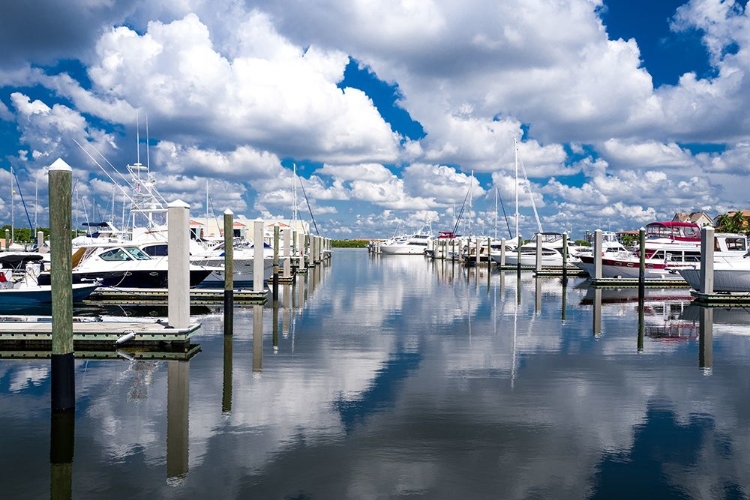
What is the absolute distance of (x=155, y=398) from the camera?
1246cm

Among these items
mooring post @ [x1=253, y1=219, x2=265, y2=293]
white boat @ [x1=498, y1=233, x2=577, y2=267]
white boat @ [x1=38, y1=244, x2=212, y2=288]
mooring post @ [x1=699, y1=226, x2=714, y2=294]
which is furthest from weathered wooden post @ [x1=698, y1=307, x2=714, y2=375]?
white boat @ [x1=498, y1=233, x2=577, y2=267]

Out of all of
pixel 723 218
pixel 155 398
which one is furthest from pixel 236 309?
pixel 723 218

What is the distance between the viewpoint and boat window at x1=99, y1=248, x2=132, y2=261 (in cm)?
3272

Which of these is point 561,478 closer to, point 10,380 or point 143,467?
point 143,467

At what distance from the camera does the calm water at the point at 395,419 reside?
28.0 feet

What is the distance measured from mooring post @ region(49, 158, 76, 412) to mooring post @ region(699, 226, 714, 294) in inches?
1131

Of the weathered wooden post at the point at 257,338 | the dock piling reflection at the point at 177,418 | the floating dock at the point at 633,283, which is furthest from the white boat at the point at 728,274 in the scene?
the dock piling reflection at the point at 177,418

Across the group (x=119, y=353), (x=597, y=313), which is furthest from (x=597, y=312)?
(x=119, y=353)

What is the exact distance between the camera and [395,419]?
37.2 feet

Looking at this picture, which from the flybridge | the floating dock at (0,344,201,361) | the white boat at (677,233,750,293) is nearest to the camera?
the floating dock at (0,344,201,361)

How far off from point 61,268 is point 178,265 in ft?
20.7

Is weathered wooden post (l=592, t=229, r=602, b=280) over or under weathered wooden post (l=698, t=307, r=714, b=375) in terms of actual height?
over

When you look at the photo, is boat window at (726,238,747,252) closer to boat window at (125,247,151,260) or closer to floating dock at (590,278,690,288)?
floating dock at (590,278,690,288)

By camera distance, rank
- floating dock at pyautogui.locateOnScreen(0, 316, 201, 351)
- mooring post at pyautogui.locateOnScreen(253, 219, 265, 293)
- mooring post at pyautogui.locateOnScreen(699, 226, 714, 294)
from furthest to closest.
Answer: mooring post at pyautogui.locateOnScreen(699, 226, 714, 294) < mooring post at pyautogui.locateOnScreen(253, 219, 265, 293) < floating dock at pyautogui.locateOnScreen(0, 316, 201, 351)
